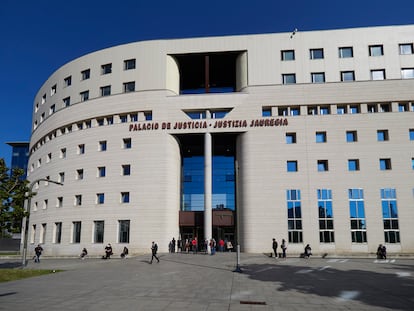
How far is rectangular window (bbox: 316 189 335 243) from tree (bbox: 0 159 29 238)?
2969 centimetres

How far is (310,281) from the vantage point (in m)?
17.5

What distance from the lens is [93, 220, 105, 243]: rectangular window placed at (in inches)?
1613

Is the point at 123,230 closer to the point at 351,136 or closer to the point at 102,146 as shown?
the point at 102,146

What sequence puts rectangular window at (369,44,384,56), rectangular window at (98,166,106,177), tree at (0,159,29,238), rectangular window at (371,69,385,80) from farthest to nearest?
1. rectangular window at (98,166,106,177)
2. rectangular window at (369,44,384,56)
3. rectangular window at (371,69,385,80)
4. tree at (0,159,29,238)

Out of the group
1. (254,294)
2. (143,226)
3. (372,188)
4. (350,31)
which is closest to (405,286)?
(254,294)

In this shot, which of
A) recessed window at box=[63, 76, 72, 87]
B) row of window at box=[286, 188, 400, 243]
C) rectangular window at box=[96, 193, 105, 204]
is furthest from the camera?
recessed window at box=[63, 76, 72, 87]

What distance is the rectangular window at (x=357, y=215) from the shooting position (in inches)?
1423

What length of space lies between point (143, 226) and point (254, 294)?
27.2 metres

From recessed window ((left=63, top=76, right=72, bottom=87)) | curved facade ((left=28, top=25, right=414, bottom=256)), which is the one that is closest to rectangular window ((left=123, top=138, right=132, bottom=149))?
curved facade ((left=28, top=25, right=414, bottom=256))

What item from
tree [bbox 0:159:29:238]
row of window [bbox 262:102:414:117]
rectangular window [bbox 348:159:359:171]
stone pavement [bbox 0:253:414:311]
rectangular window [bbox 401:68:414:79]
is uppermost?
rectangular window [bbox 401:68:414:79]

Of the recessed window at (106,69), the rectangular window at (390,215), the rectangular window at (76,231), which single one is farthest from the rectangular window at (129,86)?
the rectangular window at (390,215)

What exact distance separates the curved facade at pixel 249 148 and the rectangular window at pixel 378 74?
0.61 ft

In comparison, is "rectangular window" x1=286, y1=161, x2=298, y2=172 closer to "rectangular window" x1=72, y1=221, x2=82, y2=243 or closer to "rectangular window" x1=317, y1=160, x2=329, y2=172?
"rectangular window" x1=317, y1=160, x2=329, y2=172

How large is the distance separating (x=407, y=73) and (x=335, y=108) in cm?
988
